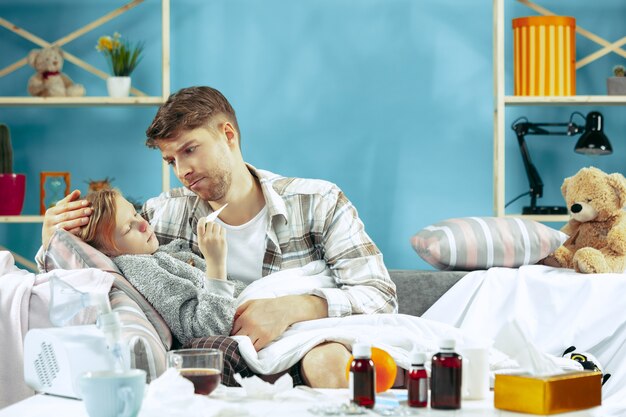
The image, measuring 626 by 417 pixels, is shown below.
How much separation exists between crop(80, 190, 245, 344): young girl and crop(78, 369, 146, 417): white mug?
81 centimetres

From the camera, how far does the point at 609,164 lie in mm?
3586

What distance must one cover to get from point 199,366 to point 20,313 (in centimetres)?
72

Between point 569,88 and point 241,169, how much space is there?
1.33m

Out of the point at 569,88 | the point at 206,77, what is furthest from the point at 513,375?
the point at 206,77

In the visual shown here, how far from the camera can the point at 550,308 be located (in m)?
2.79

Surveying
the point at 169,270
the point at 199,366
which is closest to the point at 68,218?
the point at 169,270

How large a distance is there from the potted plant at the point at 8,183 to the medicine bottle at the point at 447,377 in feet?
7.40

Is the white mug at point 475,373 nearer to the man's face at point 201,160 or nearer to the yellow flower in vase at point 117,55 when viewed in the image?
the man's face at point 201,160

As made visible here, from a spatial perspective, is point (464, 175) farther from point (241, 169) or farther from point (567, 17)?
point (241, 169)

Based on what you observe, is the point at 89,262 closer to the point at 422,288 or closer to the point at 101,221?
the point at 101,221

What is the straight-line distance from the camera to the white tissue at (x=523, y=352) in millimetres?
1579

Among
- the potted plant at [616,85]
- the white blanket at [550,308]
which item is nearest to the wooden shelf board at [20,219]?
the white blanket at [550,308]

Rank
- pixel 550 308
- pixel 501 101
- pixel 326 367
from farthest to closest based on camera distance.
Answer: pixel 501 101 → pixel 550 308 → pixel 326 367

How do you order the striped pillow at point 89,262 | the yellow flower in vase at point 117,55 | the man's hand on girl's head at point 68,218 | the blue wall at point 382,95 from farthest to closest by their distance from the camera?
1. the blue wall at point 382,95
2. the yellow flower in vase at point 117,55
3. the man's hand on girl's head at point 68,218
4. the striped pillow at point 89,262
